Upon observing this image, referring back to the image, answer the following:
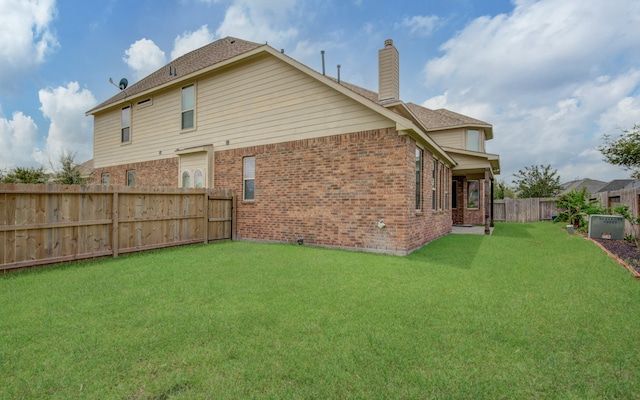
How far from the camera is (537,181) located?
28609mm

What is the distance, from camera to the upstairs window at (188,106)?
39.4 ft

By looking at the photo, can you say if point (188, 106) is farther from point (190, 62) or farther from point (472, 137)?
point (472, 137)

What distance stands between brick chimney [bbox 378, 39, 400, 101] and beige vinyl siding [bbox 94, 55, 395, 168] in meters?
3.41

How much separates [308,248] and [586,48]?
10446 millimetres

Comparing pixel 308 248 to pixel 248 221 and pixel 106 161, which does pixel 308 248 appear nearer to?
pixel 248 221

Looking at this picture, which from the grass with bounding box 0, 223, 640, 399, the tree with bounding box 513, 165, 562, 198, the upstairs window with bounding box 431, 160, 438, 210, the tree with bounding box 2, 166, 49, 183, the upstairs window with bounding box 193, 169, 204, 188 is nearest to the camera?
the grass with bounding box 0, 223, 640, 399

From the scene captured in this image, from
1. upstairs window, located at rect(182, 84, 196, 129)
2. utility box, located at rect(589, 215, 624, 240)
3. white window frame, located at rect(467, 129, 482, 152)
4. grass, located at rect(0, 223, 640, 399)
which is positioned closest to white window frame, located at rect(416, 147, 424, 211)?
grass, located at rect(0, 223, 640, 399)

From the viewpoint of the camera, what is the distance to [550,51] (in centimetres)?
997

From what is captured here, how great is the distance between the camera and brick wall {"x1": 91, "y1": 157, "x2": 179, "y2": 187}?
12.6 meters

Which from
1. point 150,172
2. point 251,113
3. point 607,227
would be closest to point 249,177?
point 251,113

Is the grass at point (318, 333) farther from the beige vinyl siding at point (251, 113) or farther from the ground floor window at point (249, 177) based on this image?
the ground floor window at point (249, 177)

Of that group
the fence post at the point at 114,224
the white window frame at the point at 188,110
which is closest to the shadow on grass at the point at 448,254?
the fence post at the point at 114,224

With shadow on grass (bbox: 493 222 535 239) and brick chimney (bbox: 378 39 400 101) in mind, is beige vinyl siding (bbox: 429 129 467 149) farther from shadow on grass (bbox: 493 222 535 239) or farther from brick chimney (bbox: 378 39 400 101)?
brick chimney (bbox: 378 39 400 101)

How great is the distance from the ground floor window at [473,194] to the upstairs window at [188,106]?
14.9 meters
